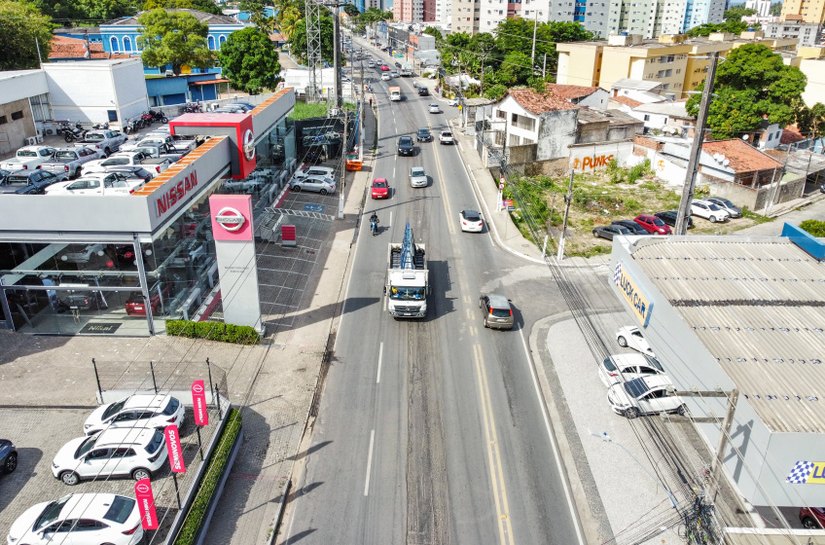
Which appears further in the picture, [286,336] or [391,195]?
[391,195]

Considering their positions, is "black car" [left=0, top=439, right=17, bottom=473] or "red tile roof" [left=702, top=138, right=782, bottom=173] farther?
"red tile roof" [left=702, top=138, right=782, bottom=173]

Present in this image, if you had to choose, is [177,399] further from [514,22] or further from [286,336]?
[514,22]

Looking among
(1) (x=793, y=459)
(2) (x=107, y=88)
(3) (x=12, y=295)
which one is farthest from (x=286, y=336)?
(2) (x=107, y=88)

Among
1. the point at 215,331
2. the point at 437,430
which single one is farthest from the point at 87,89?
the point at 437,430

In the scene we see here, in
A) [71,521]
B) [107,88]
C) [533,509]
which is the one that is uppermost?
[107,88]

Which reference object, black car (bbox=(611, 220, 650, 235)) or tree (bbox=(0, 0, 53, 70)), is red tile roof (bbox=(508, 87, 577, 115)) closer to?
black car (bbox=(611, 220, 650, 235))

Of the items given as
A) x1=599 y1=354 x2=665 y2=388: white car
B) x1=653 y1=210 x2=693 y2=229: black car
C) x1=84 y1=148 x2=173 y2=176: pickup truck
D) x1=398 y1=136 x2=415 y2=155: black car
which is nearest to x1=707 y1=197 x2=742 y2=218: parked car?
x1=653 y1=210 x2=693 y2=229: black car
